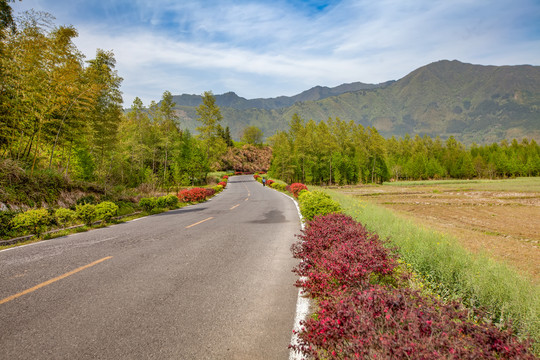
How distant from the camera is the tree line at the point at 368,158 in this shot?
56250 millimetres

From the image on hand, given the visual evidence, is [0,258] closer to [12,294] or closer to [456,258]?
[12,294]

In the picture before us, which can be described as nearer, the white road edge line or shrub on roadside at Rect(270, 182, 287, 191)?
the white road edge line

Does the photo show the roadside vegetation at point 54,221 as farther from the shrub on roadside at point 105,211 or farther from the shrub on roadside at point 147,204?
the shrub on roadside at point 147,204

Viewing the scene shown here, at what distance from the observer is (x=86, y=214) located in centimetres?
1045

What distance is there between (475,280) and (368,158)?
68191 millimetres

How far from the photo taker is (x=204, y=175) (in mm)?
47594

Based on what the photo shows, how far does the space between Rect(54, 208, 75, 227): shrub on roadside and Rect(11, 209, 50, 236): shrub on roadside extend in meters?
0.70

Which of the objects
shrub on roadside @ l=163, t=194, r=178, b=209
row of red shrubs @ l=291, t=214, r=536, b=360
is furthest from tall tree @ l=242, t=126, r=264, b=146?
row of red shrubs @ l=291, t=214, r=536, b=360

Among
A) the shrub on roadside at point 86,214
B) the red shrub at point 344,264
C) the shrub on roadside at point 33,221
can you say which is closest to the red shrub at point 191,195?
the shrub on roadside at point 86,214

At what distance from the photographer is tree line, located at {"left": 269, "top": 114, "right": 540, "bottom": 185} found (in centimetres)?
5625

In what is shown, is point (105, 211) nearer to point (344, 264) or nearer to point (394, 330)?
point (344, 264)

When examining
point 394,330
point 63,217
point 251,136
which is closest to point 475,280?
point 394,330

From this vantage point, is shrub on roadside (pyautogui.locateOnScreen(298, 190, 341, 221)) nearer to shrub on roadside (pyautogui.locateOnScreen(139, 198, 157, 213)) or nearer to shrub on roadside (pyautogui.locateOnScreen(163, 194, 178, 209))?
shrub on roadside (pyautogui.locateOnScreen(139, 198, 157, 213))

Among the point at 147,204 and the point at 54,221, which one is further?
the point at 147,204
